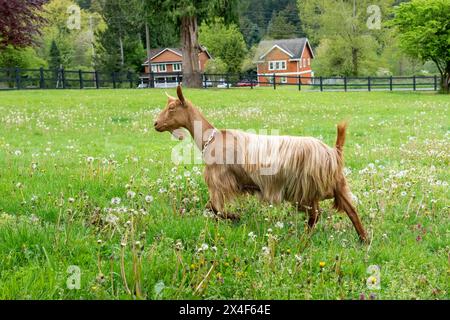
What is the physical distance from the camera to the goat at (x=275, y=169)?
494cm

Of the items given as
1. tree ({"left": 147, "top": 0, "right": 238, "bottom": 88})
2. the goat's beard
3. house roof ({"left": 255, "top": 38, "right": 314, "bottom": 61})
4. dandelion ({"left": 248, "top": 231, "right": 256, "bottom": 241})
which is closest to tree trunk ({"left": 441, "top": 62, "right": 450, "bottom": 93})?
tree ({"left": 147, "top": 0, "right": 238, "bottom": 88})

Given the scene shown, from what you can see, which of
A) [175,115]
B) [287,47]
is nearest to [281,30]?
[287,47]

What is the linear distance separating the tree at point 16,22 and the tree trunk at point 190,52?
1780 cm

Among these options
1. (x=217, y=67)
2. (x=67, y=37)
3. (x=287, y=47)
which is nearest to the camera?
(x=217, y=67)

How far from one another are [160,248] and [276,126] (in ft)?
35.0

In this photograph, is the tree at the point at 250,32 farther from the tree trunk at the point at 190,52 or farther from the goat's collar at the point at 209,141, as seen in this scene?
the goat's collar at the point at 209,141

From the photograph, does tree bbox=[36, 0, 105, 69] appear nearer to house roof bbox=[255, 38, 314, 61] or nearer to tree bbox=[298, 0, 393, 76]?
house roof bbox=[255, 38, 314, 61]

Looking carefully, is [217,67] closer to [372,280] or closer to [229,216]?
[229,216]

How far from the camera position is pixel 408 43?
3756cm

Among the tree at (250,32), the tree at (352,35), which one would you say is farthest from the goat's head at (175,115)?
the tree at (250,32)

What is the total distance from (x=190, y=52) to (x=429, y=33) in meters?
17.7

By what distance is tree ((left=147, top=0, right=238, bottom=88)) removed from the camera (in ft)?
115

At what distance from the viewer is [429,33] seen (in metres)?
36.2
